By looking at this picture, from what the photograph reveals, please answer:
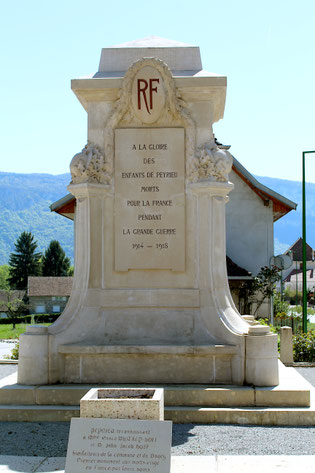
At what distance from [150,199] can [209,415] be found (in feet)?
10.2

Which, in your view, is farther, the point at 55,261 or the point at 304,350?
the point at 55,261

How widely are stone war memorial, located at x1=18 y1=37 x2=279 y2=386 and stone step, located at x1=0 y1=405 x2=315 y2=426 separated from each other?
0.92 metres

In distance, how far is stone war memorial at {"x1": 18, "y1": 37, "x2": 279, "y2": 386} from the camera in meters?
9.38

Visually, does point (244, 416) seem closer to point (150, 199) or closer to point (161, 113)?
point (150, 199)

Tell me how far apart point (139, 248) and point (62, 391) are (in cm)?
Result: 223

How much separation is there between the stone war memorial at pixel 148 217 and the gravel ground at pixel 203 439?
4.65 ft

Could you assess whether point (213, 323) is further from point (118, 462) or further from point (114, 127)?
point (118, 462)

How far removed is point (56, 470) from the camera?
6.34 m

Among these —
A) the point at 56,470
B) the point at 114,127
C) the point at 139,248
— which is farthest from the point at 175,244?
the point at 56,470

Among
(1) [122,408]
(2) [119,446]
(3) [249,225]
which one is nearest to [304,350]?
(1) [122,408]

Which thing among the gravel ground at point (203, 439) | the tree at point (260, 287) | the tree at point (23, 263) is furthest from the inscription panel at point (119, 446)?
the tree at point (23, 263)

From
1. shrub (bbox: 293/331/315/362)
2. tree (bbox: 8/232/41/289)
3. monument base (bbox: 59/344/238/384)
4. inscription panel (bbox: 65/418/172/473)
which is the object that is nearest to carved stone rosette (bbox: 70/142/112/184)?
monument base (bbox: 59/344/238/384)

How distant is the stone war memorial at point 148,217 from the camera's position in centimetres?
938

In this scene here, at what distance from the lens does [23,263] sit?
94938 mm
